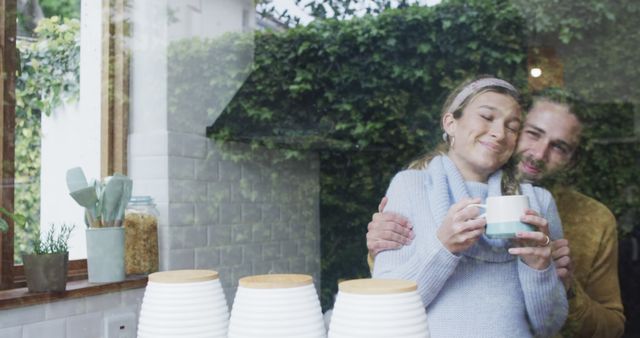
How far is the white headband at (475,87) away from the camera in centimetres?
122

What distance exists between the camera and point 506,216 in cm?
91

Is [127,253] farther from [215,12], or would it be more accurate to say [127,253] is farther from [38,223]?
[215,12]

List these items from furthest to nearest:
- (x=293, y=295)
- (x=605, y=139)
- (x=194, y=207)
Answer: (x=194, y=207) → (x=605, y=139) → (x=293, y=295)

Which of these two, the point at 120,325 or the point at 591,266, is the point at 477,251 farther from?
the point at 120,325

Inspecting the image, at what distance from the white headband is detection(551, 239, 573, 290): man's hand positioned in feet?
1.01

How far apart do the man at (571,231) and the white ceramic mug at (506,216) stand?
6.5 inches

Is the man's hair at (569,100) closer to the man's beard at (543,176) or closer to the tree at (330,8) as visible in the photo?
the man's beard at (543,176)

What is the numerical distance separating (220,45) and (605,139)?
1031mm

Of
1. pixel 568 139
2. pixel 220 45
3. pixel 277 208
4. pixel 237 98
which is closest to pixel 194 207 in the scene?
pixel 277 208

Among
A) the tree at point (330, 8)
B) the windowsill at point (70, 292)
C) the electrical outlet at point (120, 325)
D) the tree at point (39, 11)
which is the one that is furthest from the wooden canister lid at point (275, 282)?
the tree at point (330, 8)

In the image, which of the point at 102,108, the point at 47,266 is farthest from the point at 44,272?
the point at 102,108

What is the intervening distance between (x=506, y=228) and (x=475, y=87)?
402mm

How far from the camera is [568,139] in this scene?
135 centimetres

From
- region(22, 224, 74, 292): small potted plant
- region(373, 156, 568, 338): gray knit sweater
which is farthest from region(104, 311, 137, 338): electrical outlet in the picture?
region(373, 156, 568, 338): gray knit sweater
